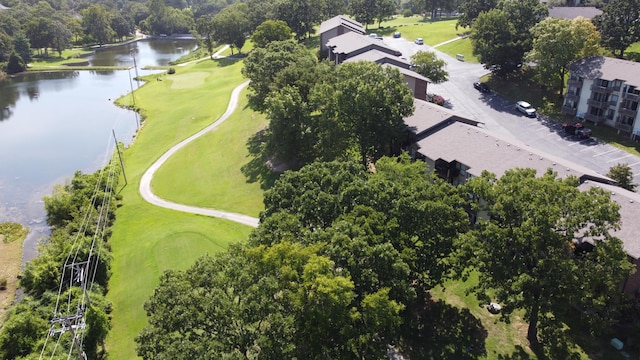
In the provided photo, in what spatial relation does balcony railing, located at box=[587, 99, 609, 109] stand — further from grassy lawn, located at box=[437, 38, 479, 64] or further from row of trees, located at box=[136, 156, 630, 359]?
row of trees, located at box=[136, 156, 630, 359]

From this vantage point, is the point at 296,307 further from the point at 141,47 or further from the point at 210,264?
the point at 141,47

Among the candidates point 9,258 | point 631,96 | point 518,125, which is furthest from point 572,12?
point 9,258

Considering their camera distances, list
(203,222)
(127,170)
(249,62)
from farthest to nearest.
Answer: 1. (249,62)
2. (127,170)
3. (203,222)

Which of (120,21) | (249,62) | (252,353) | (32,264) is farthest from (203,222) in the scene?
(120,21)

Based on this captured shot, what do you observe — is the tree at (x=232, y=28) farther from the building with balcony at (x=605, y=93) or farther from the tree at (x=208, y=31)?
the building with balcony at (x=605, y=93)

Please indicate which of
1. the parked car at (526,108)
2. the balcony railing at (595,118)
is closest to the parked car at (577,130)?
the balcony railing at (595,118)
